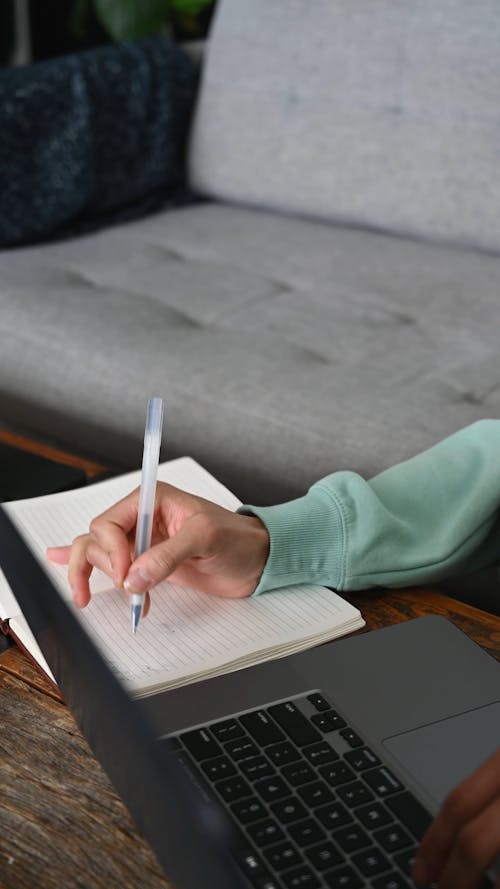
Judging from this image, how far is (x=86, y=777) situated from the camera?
0.58m

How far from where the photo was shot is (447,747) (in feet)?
1.94

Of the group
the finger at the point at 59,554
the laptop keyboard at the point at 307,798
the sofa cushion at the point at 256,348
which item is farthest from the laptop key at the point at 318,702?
the sofa cushion at the point at 256,348

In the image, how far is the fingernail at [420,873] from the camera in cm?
48

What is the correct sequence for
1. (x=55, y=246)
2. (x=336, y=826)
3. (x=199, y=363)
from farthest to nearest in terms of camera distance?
(x=55, y=246) < (x=199, y=363) < (x=336, y=826)

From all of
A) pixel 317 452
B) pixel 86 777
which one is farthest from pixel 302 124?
pixel 86 777

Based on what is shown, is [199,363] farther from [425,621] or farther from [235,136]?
[235,136]

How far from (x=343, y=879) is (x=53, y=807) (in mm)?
172

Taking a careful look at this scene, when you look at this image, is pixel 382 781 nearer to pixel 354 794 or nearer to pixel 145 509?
pixel 354 794

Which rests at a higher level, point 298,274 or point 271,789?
→ point 271,789

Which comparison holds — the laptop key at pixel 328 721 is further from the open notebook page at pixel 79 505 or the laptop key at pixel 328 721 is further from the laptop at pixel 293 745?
the open notebook page at pixel 79 505

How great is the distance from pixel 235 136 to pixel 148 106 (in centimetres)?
18

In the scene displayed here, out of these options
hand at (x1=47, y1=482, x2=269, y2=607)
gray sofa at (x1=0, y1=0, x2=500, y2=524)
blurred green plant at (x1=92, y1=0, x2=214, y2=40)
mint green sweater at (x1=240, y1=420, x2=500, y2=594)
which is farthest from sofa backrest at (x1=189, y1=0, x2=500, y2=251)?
hand at (x1=47, y1=482, x2=269, y2=607)

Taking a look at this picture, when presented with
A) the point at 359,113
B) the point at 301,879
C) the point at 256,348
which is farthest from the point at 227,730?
the point at 359,113

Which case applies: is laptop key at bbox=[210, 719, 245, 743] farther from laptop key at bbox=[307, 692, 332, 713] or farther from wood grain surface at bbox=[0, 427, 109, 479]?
wood grain surface at bbox=[0, 427, 109, 479]
